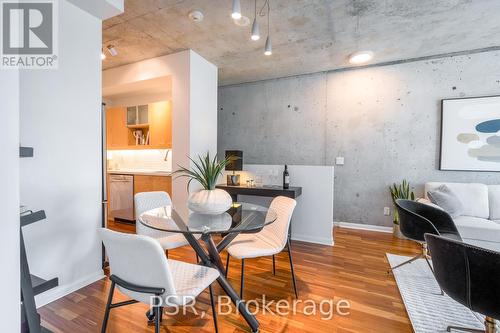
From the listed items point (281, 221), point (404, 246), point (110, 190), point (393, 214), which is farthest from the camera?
point (110, 190)

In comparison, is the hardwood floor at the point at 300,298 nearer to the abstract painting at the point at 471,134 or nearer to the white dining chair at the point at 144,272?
the white dining chair at the point at 144,272

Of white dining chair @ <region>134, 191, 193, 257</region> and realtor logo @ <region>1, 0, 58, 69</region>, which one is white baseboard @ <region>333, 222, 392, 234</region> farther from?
realtor logo @ <region>1, 0, 58, 69</region>

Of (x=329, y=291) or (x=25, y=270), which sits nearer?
(x=25, y=270)

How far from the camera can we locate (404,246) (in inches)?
132

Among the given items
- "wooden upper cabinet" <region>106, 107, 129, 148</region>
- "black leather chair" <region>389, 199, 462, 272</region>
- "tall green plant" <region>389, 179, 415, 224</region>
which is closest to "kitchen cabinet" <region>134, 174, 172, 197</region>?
"wooden upper cabinet" <region>106, 107, 129, 148</region>

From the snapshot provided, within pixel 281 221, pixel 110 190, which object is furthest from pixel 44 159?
pixel 110 190

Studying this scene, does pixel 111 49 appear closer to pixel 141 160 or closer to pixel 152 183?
pixel 152 183

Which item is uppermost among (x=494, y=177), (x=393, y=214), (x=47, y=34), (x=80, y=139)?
(x=47, y=34)

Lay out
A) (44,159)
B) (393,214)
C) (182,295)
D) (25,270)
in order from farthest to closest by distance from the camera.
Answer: (393,214) < (44,159) < (182,295) < (25,270)

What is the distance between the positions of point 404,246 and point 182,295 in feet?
10.9

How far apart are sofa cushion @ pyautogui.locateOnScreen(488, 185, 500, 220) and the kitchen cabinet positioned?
4509mm

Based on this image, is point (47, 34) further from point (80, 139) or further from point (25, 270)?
point (25, 270)

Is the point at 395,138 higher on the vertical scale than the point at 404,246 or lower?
higher

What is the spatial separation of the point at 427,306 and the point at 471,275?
3.02 ft
